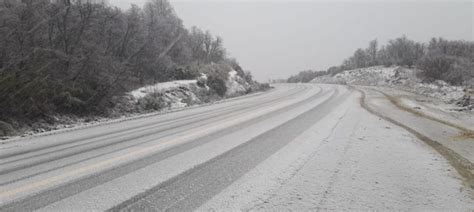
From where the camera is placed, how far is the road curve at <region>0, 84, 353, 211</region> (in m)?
4.04

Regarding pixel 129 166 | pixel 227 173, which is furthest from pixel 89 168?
pixel 227 173

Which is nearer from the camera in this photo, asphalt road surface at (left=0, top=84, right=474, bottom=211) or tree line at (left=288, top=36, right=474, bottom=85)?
asphalt road surface at (left=0, top=84, right=474, bottom=211)

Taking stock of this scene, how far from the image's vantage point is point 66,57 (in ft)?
48.0

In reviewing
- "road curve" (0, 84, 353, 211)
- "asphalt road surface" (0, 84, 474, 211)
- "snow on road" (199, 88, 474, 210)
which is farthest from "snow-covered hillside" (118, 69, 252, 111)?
"snow on road" (199, 88, 474, 210)

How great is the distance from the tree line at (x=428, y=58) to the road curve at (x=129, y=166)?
43.2 meters

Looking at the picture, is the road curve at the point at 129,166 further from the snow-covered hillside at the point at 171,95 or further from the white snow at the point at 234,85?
the white snow at the point at 234,85

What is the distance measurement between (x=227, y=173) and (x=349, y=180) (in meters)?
1.77

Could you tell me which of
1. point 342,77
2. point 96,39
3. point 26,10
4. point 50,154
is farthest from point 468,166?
point 342,77

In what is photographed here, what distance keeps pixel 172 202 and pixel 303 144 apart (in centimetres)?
427

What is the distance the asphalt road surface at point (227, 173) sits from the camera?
405 centimetres

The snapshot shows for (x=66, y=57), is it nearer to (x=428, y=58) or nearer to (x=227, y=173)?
(x=227, y=173)

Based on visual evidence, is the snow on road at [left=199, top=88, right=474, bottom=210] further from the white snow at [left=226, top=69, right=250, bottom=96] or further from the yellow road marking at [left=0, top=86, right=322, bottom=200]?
the white snow at [left=226, top=69, right=250, bottom=96]

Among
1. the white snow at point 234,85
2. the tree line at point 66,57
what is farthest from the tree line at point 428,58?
the tree line at point 66,57

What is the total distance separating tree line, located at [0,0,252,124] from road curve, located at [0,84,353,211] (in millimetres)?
3413
